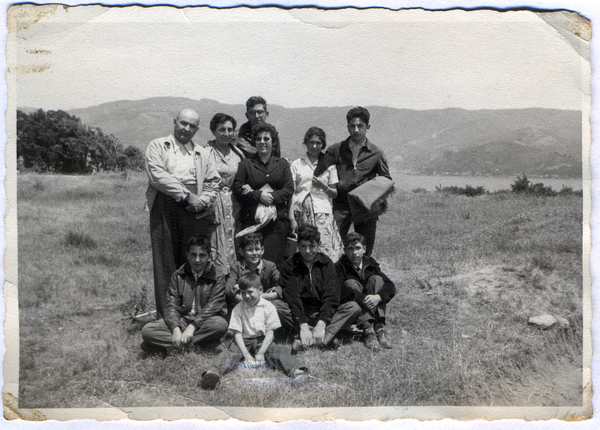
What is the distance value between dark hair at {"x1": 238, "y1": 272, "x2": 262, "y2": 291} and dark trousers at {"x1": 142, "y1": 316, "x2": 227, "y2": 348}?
30 cm

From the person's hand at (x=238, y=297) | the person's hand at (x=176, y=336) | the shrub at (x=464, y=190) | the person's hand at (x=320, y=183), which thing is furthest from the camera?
the shrub at (x=464, y=190)

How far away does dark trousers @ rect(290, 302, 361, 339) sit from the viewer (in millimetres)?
3775

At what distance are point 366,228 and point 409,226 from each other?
92cm

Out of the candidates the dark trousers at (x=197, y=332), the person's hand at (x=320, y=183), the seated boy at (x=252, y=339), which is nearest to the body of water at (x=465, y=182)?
the person's hand at (x=320, y=183)

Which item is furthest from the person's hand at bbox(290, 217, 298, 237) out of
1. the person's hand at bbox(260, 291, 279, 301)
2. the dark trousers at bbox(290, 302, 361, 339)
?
the dark trousers at bbox(290, 302, 361, 339)

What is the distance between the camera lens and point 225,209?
13.2ft

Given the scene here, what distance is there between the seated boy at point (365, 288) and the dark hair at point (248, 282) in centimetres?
67

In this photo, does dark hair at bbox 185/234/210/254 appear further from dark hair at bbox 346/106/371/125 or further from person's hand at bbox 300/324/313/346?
dark hair at bbox 346/106/371/125

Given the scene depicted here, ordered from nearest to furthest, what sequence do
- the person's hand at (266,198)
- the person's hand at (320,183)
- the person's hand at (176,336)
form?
the person's hand at (176,336)
the person's hand at (266,198)
the person's hand at (320,183)

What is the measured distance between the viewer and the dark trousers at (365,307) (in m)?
3.89

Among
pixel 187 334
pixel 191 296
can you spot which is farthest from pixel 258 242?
pixel 187 334

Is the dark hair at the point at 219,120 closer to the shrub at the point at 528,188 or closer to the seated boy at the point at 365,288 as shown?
the seated boy at the point at 365,288

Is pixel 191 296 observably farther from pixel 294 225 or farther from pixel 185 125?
pixel 185 125

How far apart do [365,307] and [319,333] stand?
1.40 feet
